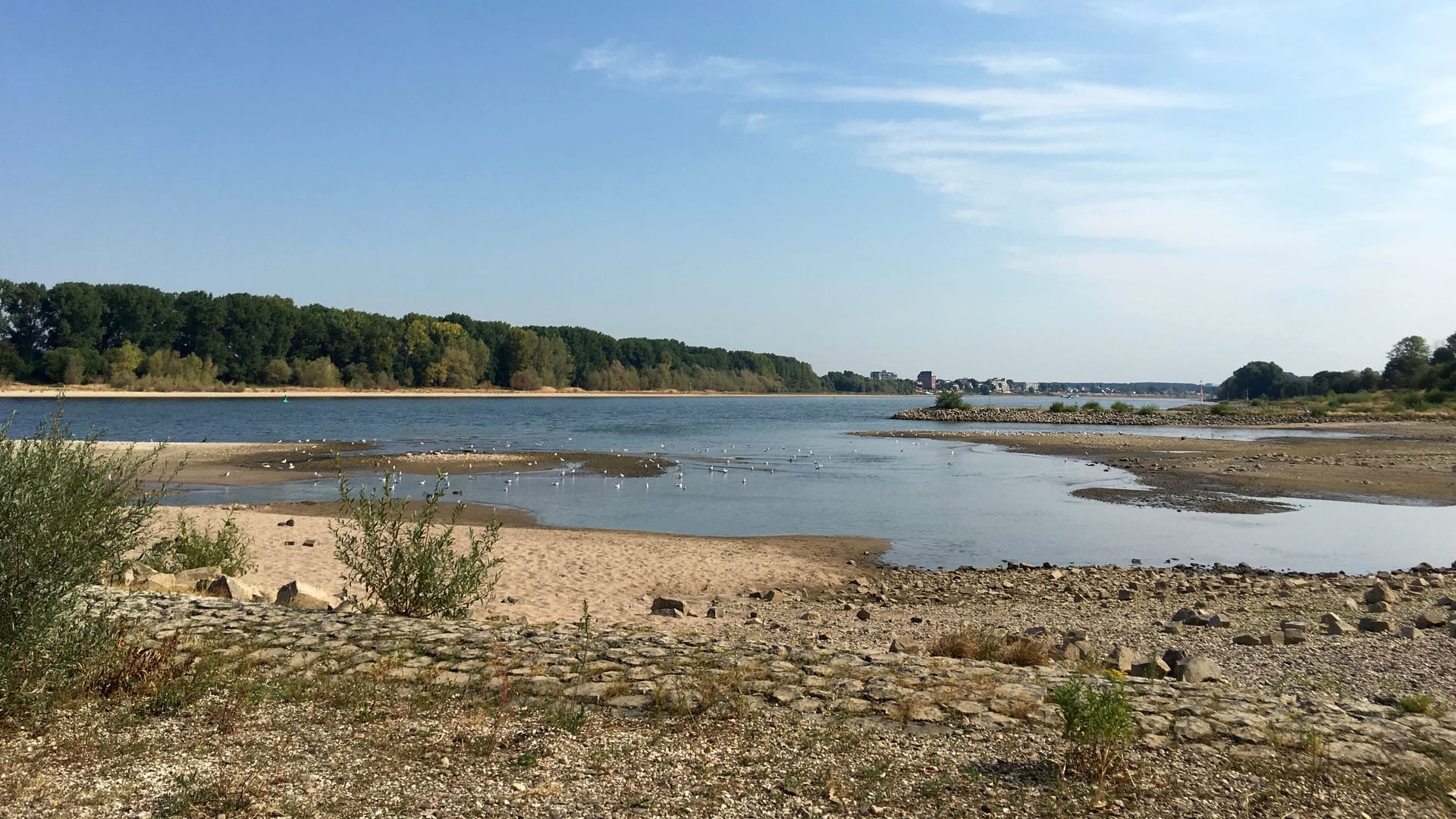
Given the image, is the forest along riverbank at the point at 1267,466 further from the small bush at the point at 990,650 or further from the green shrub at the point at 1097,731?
the green shrub at the point at 1097,731

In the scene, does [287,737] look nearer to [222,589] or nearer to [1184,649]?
[222,589]

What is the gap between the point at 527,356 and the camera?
559 feet

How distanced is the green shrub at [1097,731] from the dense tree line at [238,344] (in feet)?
433

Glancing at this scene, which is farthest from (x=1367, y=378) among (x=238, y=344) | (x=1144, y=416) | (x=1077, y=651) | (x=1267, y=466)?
(x=238, y=344)

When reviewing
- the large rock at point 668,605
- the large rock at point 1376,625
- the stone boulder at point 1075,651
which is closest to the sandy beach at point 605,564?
the large rock at point 668,605

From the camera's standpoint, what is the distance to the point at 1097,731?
5.45 metres

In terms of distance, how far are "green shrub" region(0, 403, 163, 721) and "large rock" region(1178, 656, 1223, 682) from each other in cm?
920

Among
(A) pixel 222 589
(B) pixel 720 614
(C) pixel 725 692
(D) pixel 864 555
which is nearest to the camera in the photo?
(C) pixel 725 692

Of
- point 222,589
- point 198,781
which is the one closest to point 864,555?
point 222,589

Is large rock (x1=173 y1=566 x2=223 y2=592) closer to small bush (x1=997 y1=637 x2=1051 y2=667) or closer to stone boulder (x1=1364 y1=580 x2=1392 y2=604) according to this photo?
small bush (x1=997 y1=637 x2=1051 y2=667)

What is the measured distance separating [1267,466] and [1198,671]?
3798cm

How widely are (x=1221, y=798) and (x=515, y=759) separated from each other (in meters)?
4.39

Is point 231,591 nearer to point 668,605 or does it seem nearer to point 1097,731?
point 668,605

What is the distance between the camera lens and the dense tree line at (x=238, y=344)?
4542 inches
